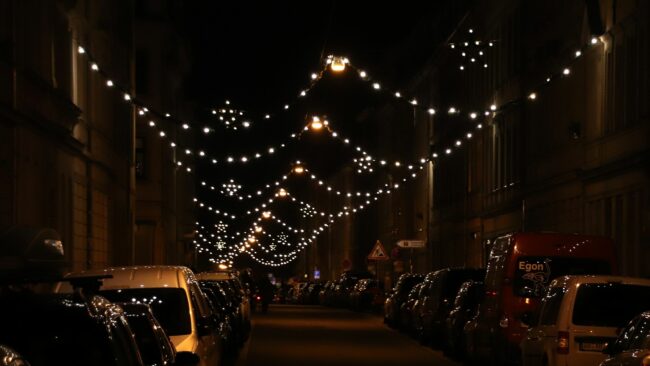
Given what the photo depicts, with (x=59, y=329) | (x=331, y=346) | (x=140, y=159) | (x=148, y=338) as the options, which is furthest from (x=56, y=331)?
(x=140, y=159)

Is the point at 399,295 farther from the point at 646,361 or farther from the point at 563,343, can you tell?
the point at 646,361

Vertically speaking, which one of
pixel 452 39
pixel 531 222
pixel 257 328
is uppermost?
pixel 452 39

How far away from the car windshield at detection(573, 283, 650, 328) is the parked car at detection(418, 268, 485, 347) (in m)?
11.9

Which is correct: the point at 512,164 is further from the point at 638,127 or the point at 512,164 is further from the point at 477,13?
the point at 638,127

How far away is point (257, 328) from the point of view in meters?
38.5

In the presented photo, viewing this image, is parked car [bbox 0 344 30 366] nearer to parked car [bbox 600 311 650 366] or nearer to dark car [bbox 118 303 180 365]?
dark car [bbox 118 303 180 365]

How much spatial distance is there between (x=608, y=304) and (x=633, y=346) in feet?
12.1

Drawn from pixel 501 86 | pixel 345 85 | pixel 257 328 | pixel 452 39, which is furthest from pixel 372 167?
pixel 257 328

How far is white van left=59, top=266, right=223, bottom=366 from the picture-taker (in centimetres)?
1350

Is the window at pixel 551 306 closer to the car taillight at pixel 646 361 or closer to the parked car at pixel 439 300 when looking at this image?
the car taillight at pixel 646 361

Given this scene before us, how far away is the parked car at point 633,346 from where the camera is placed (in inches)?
428

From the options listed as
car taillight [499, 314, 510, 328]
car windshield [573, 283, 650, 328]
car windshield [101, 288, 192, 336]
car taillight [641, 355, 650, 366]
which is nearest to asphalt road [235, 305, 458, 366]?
car taillight [499, 314, 510, 328]

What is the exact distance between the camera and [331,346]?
29.0 m

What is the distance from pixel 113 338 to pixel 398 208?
216 feet
